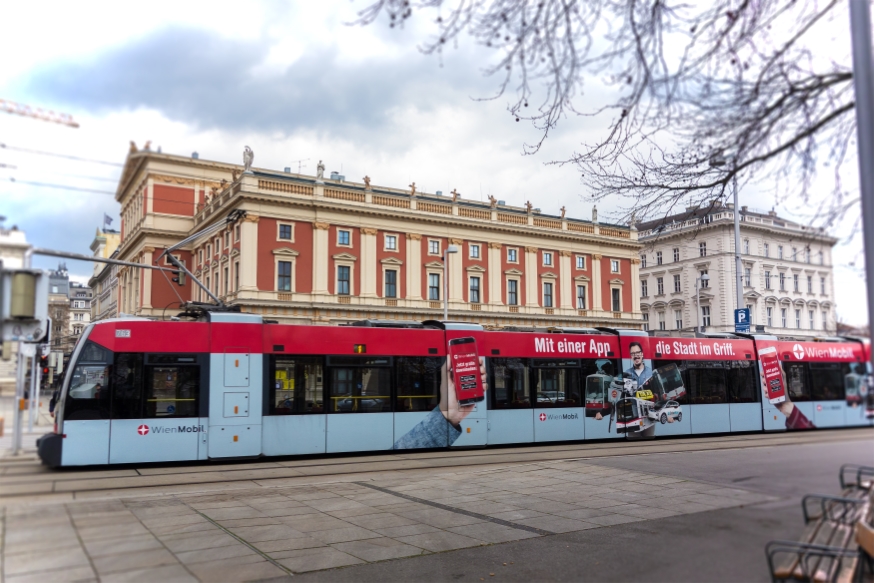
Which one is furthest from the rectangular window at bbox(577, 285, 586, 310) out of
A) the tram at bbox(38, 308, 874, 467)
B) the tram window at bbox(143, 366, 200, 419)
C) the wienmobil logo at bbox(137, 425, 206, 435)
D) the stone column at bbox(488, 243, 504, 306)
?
the wienmobil logo at bbox(137, 425, 206, 435)

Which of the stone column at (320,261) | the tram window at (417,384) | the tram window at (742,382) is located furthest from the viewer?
the stone column at (320,261)

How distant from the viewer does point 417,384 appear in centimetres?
1536

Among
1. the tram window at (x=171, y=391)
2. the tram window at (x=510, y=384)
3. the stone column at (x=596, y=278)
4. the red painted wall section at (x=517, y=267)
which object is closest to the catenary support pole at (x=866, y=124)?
the stone column at (x=596, y=278)

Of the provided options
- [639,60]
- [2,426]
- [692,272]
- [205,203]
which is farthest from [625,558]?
[2,426]

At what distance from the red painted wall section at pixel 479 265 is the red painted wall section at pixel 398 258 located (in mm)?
2817

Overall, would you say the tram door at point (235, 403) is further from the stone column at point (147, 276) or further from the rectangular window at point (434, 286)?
the rectangular window at point (434, 286)

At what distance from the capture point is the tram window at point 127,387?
1224 centimetres

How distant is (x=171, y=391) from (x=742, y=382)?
10503 millimetres

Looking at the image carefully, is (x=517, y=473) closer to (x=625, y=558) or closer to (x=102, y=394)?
(x=625, y=558)

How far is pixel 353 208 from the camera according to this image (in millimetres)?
22266

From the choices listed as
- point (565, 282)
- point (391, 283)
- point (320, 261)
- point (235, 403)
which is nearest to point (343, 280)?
point (320, 261)

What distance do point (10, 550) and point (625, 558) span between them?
4.62m

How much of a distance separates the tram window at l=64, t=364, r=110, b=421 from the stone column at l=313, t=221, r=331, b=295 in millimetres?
13618

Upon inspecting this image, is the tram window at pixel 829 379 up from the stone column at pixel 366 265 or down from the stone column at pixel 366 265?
down
